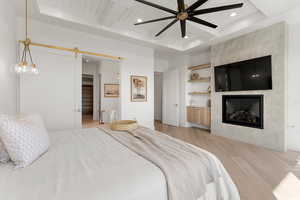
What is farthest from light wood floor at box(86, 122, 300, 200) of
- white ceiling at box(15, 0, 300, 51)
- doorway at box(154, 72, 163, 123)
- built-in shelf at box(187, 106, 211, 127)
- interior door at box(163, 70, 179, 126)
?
→ doorway at box(154, 72, 163, 123)

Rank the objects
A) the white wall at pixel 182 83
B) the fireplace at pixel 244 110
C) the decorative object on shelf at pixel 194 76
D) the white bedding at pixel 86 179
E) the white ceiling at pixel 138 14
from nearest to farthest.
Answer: the white bedding at pixel 86 179 → the white ceiling at pixel 138 14 → the fireplace at pixel 244 110 → the decorative object on shelf at pixel 194 76 → the white wall at pixel 182 83

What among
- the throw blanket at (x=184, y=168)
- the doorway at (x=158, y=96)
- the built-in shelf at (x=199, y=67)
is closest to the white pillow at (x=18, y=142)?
the throw blanket at (x=184, y=168)

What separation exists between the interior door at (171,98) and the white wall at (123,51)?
137cm

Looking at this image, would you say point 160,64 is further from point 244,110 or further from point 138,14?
point 244,110

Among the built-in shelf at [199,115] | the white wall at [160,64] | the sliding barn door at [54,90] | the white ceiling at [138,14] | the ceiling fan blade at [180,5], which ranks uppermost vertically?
the white ceiling at [138,14]

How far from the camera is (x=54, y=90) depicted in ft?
9.78

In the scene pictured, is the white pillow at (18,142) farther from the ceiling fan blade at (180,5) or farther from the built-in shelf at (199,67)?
the built-in shelf at (199,67)

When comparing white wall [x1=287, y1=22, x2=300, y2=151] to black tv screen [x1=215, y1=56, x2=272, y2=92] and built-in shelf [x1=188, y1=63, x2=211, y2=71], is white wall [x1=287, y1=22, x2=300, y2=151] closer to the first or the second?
black tv screen [x1=215, y1=56, x2=272, y2=92]

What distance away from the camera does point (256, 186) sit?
5.60 ft

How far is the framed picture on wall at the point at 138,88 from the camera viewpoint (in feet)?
13.4

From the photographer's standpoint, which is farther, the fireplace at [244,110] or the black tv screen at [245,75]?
the fireplace at [244,110]

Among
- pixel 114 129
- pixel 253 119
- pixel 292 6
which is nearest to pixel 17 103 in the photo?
pixel 114 129

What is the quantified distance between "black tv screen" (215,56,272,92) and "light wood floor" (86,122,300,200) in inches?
59.3

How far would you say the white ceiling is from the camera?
2505 millimetres
